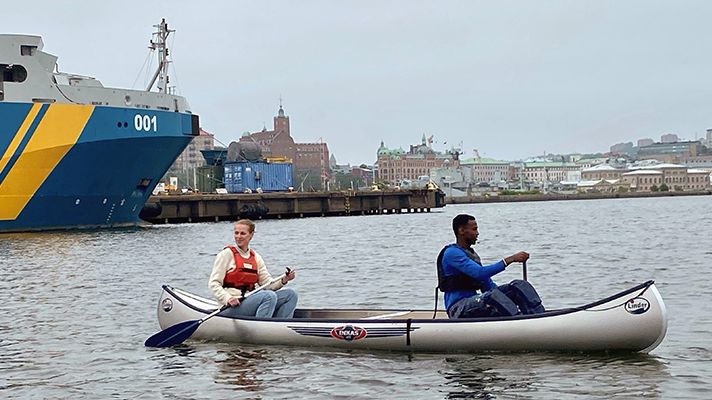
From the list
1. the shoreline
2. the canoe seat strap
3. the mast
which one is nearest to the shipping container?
the mast

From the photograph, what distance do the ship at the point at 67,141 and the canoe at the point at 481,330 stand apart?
29.1m

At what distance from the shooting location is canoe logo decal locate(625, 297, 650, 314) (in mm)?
12359

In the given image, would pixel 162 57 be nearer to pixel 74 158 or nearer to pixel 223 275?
pixel 74 158

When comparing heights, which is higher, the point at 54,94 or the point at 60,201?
the point at 54,94

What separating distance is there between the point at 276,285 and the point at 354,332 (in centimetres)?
134

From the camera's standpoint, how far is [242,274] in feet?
45.9

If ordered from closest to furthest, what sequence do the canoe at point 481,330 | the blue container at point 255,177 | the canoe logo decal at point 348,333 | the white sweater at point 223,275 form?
the canoe at point 481,330 < the canoe logo decal at point 348,333 < the white sweater at point 223,275 < the blue container at point 255,177

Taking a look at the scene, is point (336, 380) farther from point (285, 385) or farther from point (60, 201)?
point (60, 201)

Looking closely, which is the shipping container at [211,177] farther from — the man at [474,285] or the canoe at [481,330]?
the man at [474,285]

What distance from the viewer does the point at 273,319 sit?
1394 centimetres

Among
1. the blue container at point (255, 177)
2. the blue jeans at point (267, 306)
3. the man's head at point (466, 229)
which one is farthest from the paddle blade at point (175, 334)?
the blue container at point (255, 177)

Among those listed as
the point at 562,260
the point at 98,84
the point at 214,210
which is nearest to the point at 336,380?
the point at 562,260

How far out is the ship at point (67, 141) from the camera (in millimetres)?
41281

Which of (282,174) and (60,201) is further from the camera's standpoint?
(282,174)
